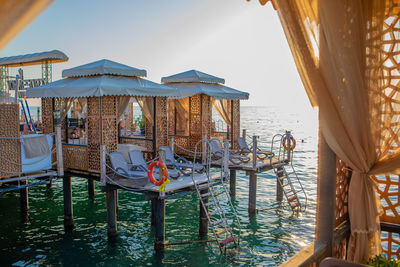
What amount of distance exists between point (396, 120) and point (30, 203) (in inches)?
612

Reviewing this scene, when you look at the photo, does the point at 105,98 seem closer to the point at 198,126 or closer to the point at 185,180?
the point at 185,180

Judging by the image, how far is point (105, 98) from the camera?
10828 mm

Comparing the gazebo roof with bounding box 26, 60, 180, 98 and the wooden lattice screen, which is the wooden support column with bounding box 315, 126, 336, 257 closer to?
the gazebo roof with bounding box 26, 60, 180, 98

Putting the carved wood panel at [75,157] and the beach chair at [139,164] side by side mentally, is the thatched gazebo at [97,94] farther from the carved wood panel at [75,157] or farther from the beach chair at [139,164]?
the beach chair at [139,164]

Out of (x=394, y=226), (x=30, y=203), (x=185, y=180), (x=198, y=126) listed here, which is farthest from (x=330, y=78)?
(x=30, y=203)

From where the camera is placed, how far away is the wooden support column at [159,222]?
9.34 meters

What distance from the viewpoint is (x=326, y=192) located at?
3.98 metres

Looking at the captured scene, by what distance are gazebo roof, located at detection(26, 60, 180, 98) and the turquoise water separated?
15.3 ft

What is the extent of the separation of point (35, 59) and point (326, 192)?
64.6 ft

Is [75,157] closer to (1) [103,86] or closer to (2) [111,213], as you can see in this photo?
(2) [111,213]

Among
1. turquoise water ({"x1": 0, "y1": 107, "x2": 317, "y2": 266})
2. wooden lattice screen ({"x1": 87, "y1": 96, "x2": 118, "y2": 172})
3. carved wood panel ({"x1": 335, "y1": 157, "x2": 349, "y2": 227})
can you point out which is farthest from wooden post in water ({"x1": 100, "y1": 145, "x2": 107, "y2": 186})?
carved wood panel ({"x1": 335, "y1": 157, "x2": 349, "y2": 227})

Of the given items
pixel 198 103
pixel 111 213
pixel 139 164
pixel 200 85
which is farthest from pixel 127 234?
pixel 200 85

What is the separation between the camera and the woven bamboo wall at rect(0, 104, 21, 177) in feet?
28.6

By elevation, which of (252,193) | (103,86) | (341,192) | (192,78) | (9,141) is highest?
(192,78)
